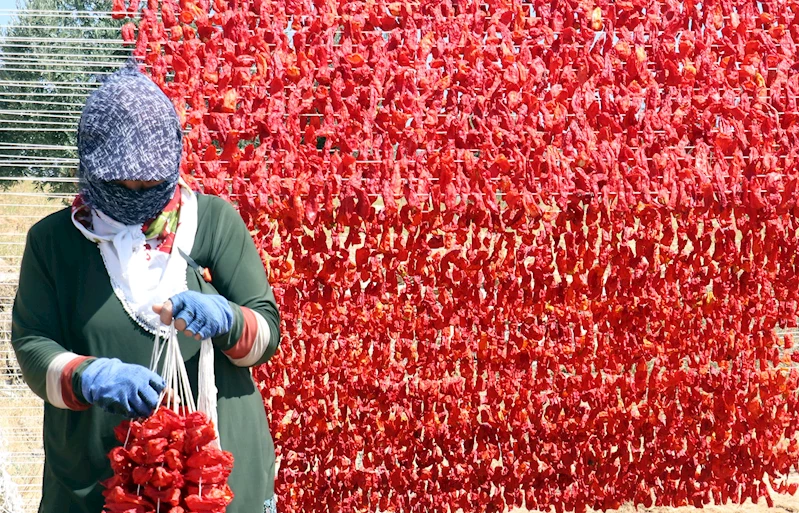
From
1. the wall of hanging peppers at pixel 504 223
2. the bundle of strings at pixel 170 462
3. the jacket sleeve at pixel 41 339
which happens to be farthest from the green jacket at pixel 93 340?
the wall of hanging peppers at pixel 504 223

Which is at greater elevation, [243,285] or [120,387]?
[243,285]

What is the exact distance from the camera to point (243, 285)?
200 centimetres

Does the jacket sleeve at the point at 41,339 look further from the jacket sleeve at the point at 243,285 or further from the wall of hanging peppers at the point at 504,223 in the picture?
the wall of hanging peppers at the point at 504,223

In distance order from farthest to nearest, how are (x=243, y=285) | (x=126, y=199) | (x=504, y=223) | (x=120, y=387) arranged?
1. (x=504, y=223)
2. (x=243, y=285)
3. (x=126, y=199)
4. (x=120, y=387)

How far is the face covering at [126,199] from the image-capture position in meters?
1.88

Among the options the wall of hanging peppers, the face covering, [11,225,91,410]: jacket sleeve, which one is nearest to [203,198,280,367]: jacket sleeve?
the face covering

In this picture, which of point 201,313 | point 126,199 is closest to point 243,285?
point 201,313

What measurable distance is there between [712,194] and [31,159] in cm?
250

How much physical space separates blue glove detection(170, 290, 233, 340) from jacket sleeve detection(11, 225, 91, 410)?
249 mm

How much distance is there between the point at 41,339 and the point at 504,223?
5.72ft

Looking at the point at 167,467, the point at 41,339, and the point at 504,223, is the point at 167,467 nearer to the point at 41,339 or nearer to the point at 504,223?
the point at 41,339

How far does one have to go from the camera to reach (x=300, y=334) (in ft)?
10.1

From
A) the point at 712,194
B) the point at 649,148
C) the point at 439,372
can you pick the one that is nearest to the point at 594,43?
the point at 649,148

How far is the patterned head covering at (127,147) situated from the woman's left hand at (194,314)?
258 millimetres
